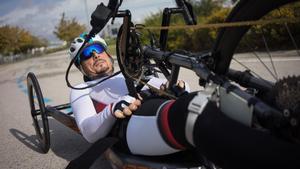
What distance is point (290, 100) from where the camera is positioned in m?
1.13

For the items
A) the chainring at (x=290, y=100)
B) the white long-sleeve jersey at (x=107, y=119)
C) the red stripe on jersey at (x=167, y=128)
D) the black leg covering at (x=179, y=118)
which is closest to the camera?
the chainring at (x=290, y=100)

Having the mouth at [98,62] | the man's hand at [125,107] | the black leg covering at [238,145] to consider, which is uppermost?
the black leg covering at [238,145]

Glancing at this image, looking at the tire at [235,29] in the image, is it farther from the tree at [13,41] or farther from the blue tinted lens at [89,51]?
the tree at [13,41]

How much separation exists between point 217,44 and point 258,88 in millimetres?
292

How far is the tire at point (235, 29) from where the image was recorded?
1.26m

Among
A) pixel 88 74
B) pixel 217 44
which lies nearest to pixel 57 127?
pixel 88 74

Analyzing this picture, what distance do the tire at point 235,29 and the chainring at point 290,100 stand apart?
0.28 m

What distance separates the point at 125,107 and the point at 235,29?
73 cm

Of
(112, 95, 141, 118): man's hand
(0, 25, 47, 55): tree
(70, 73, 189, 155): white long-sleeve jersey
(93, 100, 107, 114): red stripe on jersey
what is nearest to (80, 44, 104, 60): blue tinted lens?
(70, 73, 189, 155): white long-sleeve jersey

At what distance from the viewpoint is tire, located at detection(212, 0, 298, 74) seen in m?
1.26

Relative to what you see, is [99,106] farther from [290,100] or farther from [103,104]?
[290,100]

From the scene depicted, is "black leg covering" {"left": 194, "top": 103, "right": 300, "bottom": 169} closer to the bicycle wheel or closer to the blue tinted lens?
the bicycle wheel

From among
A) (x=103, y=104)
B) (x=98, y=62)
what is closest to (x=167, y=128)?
(x=103, y=104)

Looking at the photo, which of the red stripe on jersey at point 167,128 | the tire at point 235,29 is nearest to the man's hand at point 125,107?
the red stripe on jersey at point 167,128
